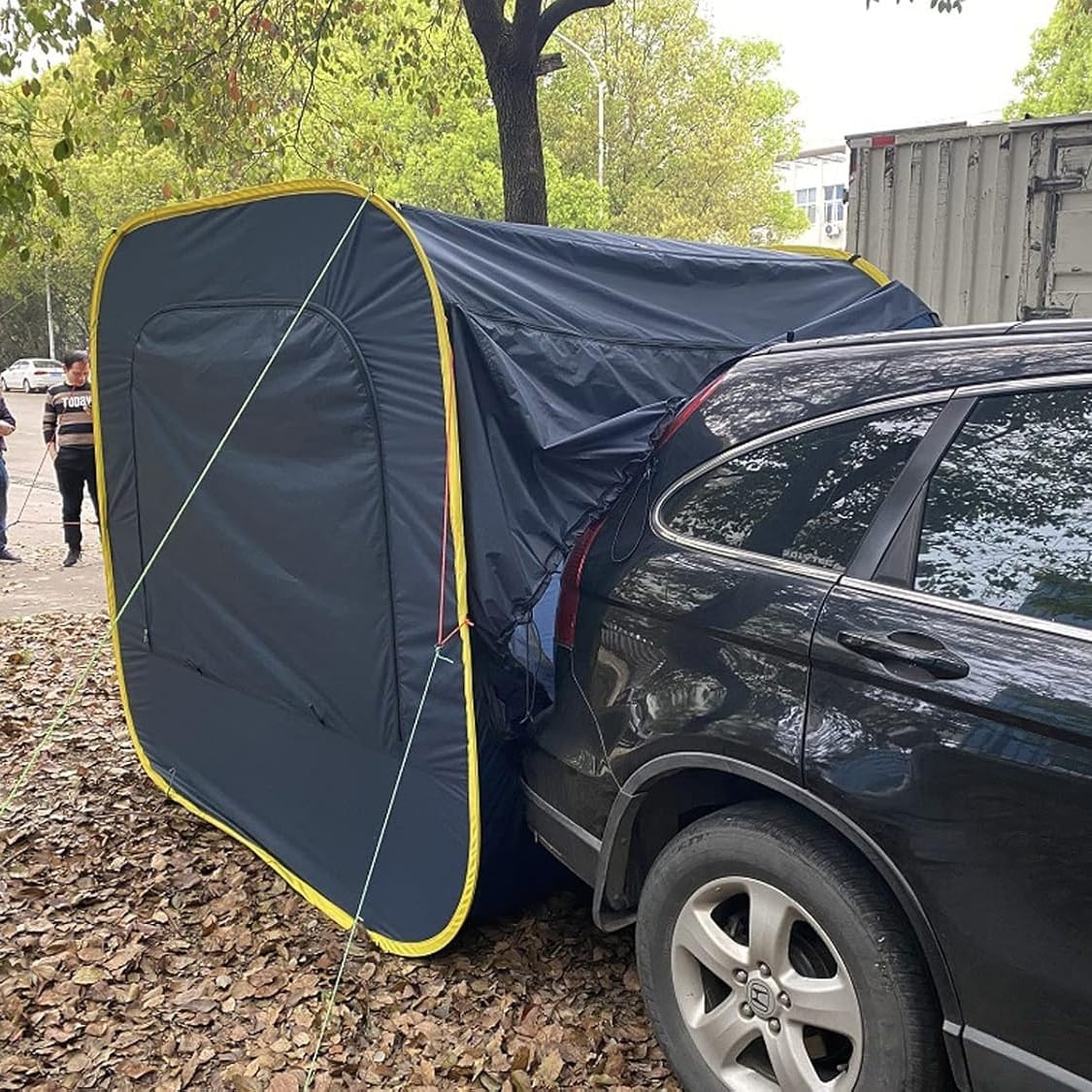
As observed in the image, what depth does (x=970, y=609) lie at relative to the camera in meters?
2.02

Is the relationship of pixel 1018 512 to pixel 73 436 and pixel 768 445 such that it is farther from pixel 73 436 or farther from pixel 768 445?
pixel 73 436

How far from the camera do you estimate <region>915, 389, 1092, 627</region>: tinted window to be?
1934 millimetres

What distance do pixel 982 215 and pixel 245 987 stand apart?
245 inches

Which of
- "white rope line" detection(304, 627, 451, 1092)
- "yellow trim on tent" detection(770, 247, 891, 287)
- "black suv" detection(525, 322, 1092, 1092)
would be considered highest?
"yellow trim on tent" detection(770, 247, 891, 287)

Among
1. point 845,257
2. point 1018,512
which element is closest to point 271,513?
point 1018,512

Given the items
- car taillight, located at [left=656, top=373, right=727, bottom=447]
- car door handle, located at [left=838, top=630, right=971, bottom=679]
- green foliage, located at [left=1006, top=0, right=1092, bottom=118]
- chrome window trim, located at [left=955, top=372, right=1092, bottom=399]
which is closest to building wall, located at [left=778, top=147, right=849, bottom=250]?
green foliage, located at [left=1006, top=0, right=1092, bottom=118]

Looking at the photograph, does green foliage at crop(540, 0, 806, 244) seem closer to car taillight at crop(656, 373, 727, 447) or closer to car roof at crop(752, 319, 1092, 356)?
car taillight at crop(656, 373, 727, 447)

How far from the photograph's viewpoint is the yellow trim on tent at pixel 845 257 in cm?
433

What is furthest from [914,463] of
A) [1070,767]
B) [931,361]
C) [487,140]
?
[487,140]

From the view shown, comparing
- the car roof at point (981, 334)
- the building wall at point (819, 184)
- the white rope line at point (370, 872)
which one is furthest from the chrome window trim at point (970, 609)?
the building wall at point (819, 184)

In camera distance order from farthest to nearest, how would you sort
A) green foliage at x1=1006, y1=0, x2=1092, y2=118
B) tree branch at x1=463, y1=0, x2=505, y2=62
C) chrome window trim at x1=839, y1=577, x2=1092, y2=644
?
green foliage at x1=1006, y1=0, x2=1092, y2=118 < tree branch at x1=463, y1=0, x2=505, y2=62 < chrome window trim at x1=839, y1=577, x2=1092, y2=644

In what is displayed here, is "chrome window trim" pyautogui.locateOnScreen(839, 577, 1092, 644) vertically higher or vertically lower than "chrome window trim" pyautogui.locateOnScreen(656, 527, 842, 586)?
higher

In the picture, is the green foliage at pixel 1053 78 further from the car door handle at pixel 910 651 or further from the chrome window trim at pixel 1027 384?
the car door handle at pixel 910 651

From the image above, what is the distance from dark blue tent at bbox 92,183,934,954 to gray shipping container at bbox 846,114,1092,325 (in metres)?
2.82
